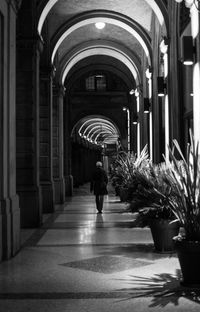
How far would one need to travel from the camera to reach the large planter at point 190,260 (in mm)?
5234

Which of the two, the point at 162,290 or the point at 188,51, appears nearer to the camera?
the point at 162,290

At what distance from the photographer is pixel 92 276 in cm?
600

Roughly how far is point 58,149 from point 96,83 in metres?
14.1

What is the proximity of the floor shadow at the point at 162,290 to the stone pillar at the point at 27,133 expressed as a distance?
5.82 metres

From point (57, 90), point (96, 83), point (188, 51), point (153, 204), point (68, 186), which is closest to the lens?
point (153, 204)

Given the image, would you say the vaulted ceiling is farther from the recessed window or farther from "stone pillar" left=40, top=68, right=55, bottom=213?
the recessed window

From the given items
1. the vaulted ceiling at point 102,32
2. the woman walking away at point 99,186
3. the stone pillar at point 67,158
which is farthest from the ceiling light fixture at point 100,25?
the stone pillar at point 67,158

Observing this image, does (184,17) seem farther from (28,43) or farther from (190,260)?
(190,260)

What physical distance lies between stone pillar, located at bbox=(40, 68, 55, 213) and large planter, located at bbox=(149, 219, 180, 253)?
297 inches

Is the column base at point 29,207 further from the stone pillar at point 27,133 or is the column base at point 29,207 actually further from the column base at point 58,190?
the column base at point 58,190

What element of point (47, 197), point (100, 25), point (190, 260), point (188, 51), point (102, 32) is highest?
point (102, 32)

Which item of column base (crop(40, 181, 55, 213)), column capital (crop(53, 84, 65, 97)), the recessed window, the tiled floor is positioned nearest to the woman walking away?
column base (crop(40, 181, 55, 213))

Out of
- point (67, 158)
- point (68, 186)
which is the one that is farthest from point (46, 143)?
point (67, 158)

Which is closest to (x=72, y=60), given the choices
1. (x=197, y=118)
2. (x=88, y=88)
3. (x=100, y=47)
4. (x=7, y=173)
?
(x=100, y=47)
